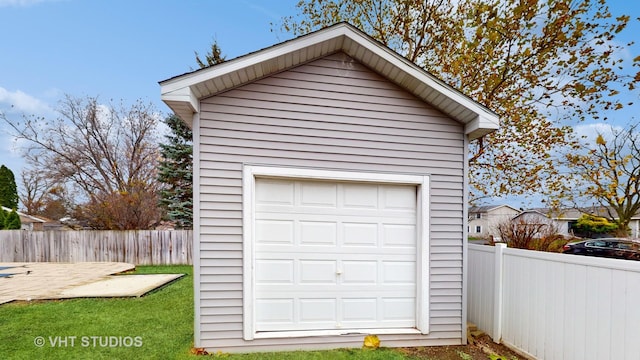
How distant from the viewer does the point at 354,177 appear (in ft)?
13.6

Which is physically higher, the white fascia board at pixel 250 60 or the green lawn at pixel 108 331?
the white fascia board at pixel 250 60

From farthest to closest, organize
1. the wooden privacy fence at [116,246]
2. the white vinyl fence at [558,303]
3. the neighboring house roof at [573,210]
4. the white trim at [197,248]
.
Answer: the wooden privacy fence at [116,246]
the neighboring house roof at [573,210]
the white trim at [197,248]
the white vinyl fence at [558,303]

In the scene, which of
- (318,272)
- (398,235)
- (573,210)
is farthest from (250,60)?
(573,210)

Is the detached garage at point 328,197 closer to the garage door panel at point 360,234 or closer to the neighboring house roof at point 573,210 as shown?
the garage door panel at point 360,234

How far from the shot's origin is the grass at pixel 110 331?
3.75 meters

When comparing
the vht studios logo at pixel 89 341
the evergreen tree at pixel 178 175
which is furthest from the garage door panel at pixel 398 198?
the evergreen tree at pixel 178 175

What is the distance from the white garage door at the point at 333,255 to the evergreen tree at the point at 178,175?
10.6 meters

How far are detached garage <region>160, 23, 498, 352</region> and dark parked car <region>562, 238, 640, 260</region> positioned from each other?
10.9 meters

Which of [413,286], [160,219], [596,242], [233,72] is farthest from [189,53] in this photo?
[596,242]

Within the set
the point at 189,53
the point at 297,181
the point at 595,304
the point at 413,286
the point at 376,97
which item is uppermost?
the point at 189,53

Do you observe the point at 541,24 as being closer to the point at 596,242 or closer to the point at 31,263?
the point at 596,242

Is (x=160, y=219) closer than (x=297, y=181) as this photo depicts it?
No

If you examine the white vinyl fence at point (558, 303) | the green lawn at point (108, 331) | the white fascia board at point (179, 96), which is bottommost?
the green lawn at point (108, 331)

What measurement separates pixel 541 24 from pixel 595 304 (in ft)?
27.9
